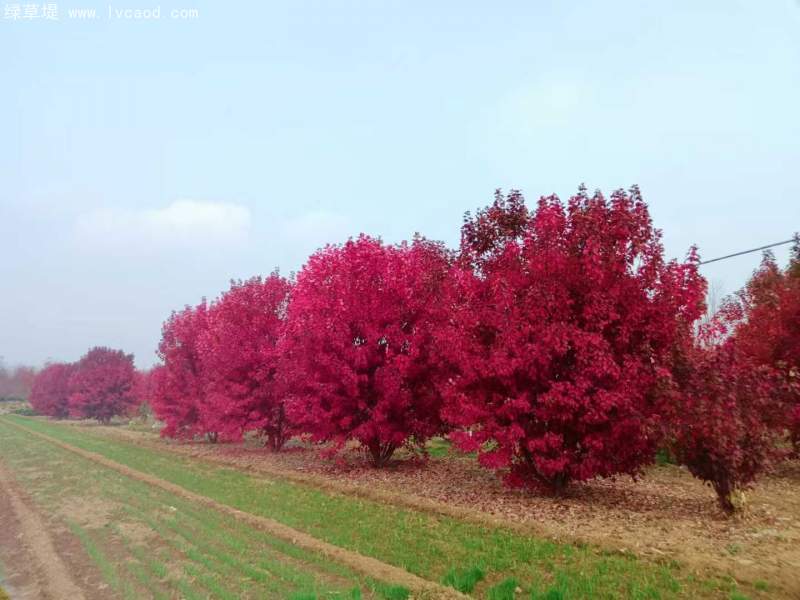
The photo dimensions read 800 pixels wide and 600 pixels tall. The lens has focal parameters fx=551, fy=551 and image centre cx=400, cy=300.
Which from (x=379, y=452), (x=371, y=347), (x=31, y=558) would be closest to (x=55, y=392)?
(x=379, y=452)

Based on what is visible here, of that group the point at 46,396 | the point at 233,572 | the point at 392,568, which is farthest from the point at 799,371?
the point at 46,396

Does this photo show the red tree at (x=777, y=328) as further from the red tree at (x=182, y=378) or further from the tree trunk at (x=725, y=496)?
the red tree at (x=182, y=378)

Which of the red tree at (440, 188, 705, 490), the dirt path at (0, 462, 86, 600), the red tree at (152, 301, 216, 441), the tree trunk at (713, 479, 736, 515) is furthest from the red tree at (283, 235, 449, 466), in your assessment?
the red tree at (152, 301, 216, 441)

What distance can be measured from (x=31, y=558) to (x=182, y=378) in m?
18.4

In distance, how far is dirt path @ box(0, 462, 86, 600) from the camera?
6.96 meters

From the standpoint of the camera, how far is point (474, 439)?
10.3 metres

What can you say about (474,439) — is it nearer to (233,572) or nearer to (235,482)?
(233,572)

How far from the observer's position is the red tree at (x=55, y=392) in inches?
2279

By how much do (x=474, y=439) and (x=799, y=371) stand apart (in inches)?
345

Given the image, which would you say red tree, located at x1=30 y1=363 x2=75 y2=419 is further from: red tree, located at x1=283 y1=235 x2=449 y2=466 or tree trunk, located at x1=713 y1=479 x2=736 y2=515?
tree trunk, located at x1=713 y1=479 x2=736 y2=515

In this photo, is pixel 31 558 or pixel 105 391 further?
pixel 105 391

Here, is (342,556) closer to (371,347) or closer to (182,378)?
(371,347)

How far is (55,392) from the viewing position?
58562 mm

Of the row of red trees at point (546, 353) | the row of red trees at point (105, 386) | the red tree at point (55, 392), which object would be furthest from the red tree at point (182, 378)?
the red tree at point (55, 392)
